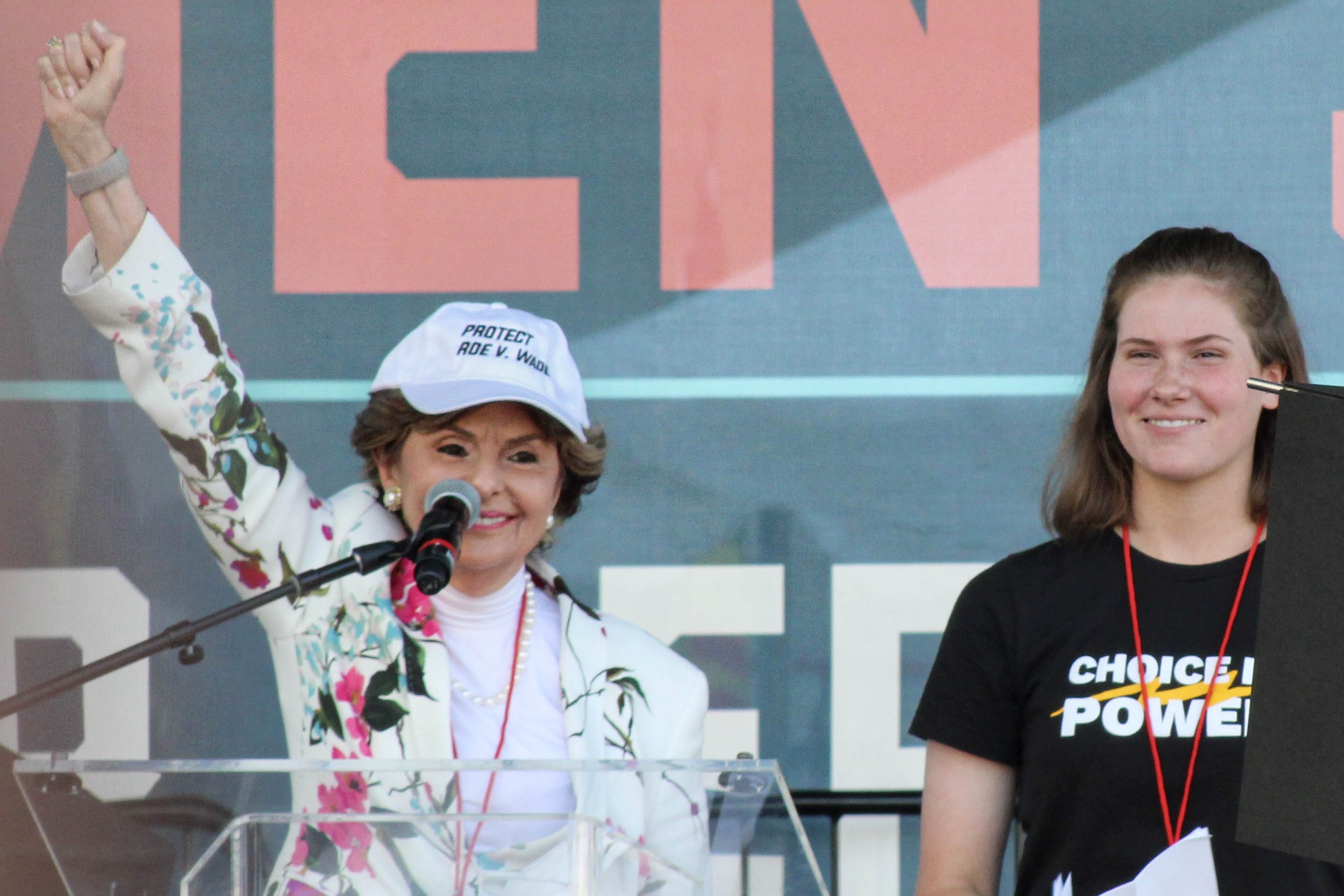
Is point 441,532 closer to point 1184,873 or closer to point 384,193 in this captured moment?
point 1184,873

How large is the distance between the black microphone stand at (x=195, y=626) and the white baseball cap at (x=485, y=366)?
0.47m

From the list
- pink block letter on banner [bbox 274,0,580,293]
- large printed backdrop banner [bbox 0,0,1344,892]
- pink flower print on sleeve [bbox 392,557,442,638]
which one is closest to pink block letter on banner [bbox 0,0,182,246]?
large printed backdrop banner [bbox 0,0,1344,892]

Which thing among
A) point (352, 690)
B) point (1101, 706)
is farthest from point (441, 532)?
point (1101, 706)

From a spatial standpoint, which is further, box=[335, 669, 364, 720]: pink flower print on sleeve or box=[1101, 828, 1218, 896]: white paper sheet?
box=[335, 669, 364, 720]: pink flower print on sleeve

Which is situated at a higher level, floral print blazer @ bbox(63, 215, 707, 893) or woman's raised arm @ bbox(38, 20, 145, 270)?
woman's raised arm @ bbox(38, 20, 145, 270)

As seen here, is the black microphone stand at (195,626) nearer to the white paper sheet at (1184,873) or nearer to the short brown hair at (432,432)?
the short brown hair at (432,432)

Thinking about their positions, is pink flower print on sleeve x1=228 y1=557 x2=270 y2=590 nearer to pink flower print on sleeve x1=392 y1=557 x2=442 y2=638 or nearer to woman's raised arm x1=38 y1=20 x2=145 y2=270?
pink flower print on sleeve x1=392 y1=557 x2=442 y2=638

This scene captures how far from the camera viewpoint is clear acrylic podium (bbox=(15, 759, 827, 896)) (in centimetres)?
123

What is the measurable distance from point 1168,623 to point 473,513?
83 cm

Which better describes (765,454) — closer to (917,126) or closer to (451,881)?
(917,126)

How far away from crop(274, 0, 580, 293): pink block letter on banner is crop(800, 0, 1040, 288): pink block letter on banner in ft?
1.83

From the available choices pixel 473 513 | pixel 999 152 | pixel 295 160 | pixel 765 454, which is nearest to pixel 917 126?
pixel 999 152

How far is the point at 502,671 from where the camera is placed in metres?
1.96

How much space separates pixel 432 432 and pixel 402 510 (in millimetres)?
141
